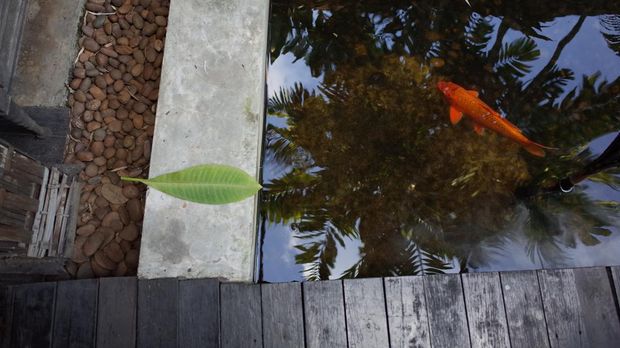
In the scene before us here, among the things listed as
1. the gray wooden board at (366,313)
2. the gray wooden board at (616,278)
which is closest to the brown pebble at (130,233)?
the gray wooden board at (366,313)

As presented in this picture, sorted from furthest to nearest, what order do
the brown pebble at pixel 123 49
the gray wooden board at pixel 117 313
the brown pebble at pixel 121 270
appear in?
the brown pebble at pixel 123 49
the brown pebble at pixel 121 270
the gray wooden board at pixel 117 313

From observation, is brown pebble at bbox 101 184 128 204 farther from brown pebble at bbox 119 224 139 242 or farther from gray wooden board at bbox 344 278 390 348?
gray wooden board at bbox 344 278 390 348

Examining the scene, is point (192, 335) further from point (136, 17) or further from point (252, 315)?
point (136, 17)

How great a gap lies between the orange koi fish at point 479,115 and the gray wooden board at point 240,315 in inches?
57.1

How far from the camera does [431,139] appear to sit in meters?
2.47

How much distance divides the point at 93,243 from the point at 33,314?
0.45m

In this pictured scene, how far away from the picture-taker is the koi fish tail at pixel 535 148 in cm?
239

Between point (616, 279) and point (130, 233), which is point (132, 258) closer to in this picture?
point (130, 233)

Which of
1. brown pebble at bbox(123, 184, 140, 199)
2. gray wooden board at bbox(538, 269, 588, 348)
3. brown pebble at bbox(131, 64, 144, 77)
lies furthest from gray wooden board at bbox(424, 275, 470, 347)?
brown pebble at bbox(131, 64, 144, 77)

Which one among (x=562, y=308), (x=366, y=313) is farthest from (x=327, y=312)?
(x=562, y=308)

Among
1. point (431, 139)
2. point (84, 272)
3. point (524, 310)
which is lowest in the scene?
point (524, 310)

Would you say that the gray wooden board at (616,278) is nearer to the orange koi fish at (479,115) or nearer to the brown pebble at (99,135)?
the orange koi fish at (479,115)

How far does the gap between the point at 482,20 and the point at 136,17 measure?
6.90 feet

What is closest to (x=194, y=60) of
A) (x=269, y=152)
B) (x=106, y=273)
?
(x=269, y=152)
